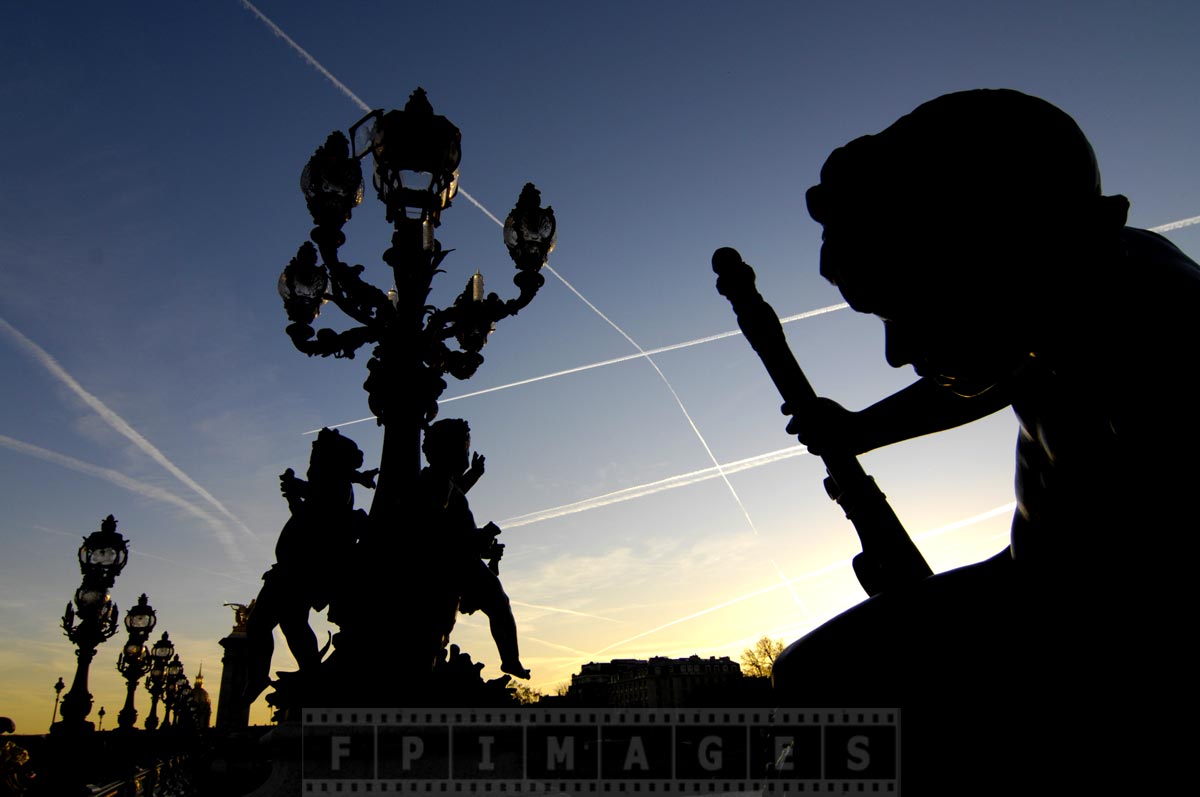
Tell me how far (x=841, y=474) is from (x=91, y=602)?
17.1 meters

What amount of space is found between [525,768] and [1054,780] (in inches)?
133

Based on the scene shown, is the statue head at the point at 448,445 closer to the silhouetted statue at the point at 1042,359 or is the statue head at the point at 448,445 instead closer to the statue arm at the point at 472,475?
the statue arm at the point at 472,475

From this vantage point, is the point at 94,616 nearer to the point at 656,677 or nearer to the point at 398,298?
the point at 398,298

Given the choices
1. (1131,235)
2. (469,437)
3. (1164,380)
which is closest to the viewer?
(1164,380)

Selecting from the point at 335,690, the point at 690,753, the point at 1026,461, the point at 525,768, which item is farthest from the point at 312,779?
the point at 1026,461

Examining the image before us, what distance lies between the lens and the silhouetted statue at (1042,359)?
104 centimetres

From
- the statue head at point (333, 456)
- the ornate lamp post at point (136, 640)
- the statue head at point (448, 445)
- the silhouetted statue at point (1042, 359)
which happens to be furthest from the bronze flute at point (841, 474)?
the ornate lamp post at point (136, 640)

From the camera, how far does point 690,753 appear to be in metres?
4.21

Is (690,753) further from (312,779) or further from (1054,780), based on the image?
(1054,780)

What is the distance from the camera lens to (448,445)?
17.3ft

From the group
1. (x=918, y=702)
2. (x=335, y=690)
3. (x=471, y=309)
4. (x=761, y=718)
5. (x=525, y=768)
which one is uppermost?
(x=471, y=309)

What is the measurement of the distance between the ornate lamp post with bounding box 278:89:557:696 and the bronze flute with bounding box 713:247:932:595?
3.23m

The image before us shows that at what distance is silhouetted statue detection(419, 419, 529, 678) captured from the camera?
4.82m

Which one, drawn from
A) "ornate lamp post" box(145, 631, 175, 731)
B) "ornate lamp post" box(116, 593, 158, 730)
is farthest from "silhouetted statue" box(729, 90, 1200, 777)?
"ornate lamp post" box(145, 631, 175, 731)
